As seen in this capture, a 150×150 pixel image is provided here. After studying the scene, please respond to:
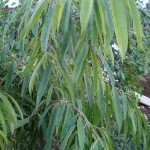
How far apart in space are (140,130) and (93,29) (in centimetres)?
76

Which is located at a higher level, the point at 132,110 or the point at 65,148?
the point at 132,110

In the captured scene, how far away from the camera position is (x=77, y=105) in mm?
1329

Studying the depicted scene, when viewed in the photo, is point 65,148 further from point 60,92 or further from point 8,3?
point 8,3

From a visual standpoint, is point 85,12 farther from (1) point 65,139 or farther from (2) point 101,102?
(2) point 101,102

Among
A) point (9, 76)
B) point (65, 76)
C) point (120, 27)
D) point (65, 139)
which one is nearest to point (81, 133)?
point (65, 139)

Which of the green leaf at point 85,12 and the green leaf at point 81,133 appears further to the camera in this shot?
the green leaf at point 81,133

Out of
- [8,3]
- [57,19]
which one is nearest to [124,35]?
[57,19]

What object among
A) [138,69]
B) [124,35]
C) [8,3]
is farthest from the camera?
[138,69]

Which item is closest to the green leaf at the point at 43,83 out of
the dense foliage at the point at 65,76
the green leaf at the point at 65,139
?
the dense foliage at the point at 65,76

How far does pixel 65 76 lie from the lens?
108 cm

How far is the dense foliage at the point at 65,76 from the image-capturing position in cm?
76

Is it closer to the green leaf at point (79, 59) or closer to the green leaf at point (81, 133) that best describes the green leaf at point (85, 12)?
the green leaf at point (79, 59)

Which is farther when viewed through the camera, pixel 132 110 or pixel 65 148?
pixel 132 110

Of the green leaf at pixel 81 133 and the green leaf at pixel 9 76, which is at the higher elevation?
the green leaf at pixel 9 76
